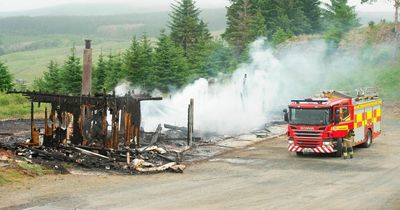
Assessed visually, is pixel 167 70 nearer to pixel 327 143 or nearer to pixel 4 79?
pixel 4 79

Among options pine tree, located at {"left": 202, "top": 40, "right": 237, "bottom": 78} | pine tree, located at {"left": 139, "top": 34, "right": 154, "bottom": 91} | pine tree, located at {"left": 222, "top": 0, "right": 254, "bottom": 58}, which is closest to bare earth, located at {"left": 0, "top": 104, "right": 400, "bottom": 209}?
pine tree, located at {"left": 139, "top": 34, "right": 154, "bottom": 91}

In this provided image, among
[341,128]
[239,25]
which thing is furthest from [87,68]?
[239,25]

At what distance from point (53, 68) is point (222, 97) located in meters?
27.1

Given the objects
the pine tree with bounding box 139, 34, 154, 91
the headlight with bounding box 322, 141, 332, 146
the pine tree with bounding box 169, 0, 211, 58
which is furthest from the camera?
the pine tree with bounding box 169, 0, 211, 58

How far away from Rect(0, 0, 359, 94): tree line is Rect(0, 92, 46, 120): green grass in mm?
6119

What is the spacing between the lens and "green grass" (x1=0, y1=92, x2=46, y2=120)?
2000 inches

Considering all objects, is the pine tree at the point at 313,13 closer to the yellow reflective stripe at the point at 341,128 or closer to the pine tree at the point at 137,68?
the pine tree at the point at 137,68

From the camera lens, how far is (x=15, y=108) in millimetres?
52812

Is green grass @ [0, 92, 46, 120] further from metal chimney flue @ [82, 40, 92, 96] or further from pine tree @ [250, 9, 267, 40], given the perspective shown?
pine tree @ [250, 9, 267, 40]

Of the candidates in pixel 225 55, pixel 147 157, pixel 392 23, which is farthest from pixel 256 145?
pixel 392 23

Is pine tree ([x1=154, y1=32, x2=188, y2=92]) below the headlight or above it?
above

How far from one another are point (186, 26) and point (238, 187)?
61.5 meters

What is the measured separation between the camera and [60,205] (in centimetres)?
2066

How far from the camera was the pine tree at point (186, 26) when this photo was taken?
83.9 meters
